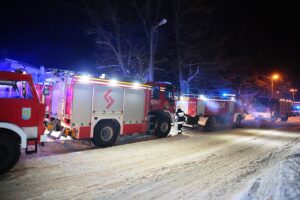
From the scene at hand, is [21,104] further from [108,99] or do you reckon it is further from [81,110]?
[108,99]

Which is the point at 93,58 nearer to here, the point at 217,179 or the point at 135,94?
the point at 135,94

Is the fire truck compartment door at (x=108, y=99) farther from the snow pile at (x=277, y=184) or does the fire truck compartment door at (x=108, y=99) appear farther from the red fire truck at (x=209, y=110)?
the red fire truck at (x=209, y=110)

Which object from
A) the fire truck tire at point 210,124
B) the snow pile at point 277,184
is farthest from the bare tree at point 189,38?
the snow pile at point 277,184

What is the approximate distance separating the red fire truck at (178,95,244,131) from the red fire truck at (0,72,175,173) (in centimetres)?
409

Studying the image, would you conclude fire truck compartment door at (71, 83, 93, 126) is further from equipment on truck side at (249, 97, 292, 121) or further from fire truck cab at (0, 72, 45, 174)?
equipment on truck side at (249, 97, 292, 121)

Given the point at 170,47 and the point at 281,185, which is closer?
the point at 281,185

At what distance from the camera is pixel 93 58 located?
3484 cm

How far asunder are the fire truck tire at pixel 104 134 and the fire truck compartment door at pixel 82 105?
1.77 feet

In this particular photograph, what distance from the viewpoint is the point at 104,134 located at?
10992mm

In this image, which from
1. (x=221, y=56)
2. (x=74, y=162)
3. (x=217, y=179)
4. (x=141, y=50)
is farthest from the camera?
(x=221, y=56)

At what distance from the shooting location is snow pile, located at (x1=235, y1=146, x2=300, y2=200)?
6.00 m

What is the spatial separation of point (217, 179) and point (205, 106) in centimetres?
1209

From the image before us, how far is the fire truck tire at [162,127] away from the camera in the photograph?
1377 cm

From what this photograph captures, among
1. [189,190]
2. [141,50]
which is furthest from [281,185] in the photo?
[141,50]
